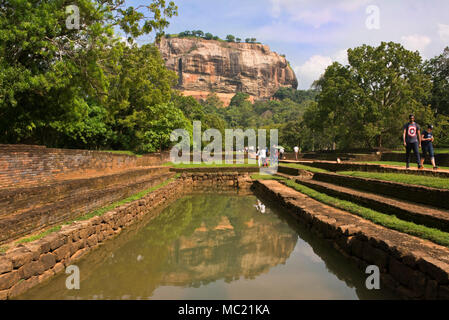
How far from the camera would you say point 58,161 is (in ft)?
30.9

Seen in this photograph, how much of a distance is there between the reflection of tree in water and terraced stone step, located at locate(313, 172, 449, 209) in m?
2.45

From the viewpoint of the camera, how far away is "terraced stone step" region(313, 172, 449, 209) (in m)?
5.35

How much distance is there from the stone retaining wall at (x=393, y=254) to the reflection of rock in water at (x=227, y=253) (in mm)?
1036

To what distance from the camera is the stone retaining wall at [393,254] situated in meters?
3.09

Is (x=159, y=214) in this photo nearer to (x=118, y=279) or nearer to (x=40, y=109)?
(x=118, y=279)

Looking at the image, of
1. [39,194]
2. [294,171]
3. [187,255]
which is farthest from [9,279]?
[294,171]

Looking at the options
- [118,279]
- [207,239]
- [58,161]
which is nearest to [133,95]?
[58,161]

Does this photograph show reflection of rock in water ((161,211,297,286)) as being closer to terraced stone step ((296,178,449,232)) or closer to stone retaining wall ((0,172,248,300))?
stone retaining wall ((0,172,248,300))

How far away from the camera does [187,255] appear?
546 centimetres

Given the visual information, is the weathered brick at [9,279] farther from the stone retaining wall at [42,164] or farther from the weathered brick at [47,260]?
the stone retaining wall at [42,164]

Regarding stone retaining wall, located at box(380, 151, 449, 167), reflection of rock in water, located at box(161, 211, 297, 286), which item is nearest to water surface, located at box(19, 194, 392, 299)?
reflection of rock in water, located at box(161, 211, 297, 286)
